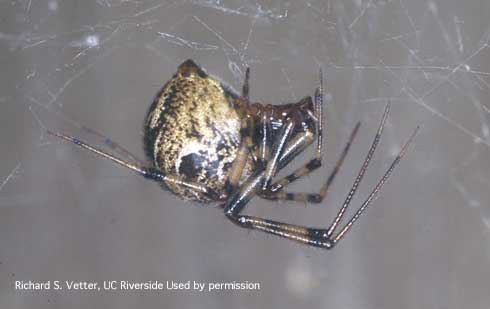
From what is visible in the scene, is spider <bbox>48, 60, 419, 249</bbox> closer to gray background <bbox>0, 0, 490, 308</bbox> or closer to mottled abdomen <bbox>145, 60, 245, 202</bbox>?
mottled abdomen <bbox>145, 60, 245, 202</bbox>

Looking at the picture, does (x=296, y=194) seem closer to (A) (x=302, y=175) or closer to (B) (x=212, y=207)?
(A) (x=302, y=175)

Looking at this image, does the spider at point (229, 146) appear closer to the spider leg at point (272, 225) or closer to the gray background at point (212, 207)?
the spider leg at point (272, 225)

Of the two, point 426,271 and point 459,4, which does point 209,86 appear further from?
point 426,271

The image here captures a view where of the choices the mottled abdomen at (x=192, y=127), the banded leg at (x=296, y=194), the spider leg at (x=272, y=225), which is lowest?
the spider leg at (x=272, y=225)

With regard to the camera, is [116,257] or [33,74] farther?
[116,257]

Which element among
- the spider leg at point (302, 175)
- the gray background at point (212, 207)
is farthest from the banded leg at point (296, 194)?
the gray background at point (212, 207)

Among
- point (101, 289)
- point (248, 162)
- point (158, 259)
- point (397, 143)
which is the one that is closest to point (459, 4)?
point (397, 143)
